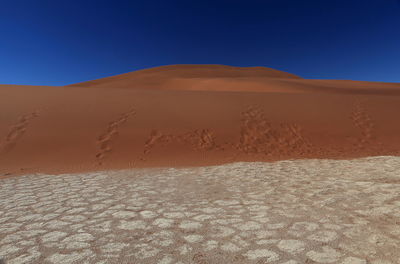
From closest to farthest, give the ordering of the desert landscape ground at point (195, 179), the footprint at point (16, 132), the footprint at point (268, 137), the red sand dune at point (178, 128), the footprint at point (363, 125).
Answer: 1. the desert landscape ground at point (195, 179)
2. the red sand dune at point (178, 128)
3. the footprint at point (16, 132)
4. the footprint at point (268, 137)
5. the footprint at point (363, 125)

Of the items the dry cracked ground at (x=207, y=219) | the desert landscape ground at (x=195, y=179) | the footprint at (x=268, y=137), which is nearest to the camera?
the dry cracked ground at (x=207, y=219)

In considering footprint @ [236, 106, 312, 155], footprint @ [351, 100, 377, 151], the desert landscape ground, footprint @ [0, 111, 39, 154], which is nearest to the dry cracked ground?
the desert landscape ground

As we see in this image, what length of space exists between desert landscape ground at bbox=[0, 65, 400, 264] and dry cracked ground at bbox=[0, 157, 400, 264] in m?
0.02

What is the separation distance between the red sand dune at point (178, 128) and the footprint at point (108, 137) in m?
0.04

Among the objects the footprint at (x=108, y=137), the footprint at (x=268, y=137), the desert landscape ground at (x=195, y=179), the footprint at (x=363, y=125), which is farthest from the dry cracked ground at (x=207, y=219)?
the footprint at (x=363, y=125)

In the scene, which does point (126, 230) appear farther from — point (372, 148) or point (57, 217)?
point (372, 148)

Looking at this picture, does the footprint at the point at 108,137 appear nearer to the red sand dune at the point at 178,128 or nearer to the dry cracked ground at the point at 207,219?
the red sand dune at the point at 178,128

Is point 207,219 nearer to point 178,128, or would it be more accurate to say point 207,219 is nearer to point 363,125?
point 178,128

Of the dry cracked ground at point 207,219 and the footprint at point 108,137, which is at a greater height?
the footprint at point 108,137

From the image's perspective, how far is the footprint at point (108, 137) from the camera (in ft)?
27.6

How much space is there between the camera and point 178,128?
1043 cm

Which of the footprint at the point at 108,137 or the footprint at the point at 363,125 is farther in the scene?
the footprint at the point at 363,125

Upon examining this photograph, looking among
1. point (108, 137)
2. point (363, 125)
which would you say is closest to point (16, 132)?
point (108, 137)

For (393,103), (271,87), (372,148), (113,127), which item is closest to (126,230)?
(113,127)
